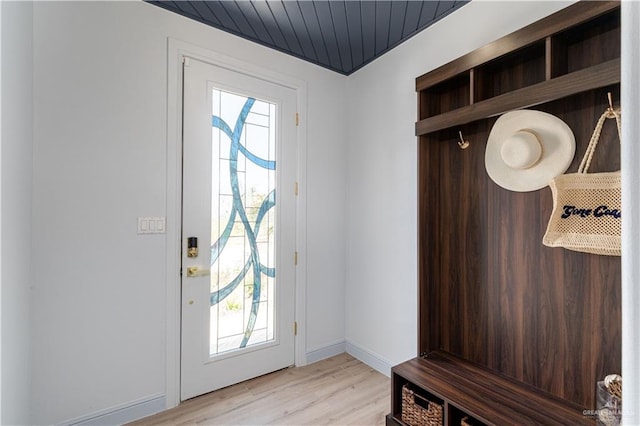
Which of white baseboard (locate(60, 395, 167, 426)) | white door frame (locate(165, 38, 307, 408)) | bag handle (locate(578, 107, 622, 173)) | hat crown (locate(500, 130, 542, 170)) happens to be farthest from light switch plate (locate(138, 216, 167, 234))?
bag handle (locate(578, 107, 622, 173))

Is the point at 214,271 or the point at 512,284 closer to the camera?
the point at 512,284

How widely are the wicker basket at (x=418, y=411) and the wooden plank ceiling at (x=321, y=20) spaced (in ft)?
7.50

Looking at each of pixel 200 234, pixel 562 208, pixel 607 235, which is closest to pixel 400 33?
pixel 562 208

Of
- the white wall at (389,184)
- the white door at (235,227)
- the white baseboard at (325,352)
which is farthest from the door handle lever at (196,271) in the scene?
the white wall at (389,184)

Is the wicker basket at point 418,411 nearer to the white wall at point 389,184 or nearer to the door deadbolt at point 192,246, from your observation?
the white wall at point 389,184

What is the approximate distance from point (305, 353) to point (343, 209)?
1.30 metres

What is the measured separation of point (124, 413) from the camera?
1.89 meters

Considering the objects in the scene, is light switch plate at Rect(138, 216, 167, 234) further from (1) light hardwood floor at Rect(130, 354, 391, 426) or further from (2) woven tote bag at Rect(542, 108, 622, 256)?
(2) woven tote bag at Rect(542, 108, 622, 256)

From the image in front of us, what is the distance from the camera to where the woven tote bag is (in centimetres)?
124

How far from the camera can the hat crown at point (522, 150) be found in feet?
4.72

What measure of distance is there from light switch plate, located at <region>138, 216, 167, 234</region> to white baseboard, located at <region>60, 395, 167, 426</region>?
105cm

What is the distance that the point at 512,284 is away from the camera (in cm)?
164

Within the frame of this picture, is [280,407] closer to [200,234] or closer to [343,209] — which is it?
[200,234]

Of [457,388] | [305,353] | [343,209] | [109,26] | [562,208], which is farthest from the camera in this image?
[343,209]
